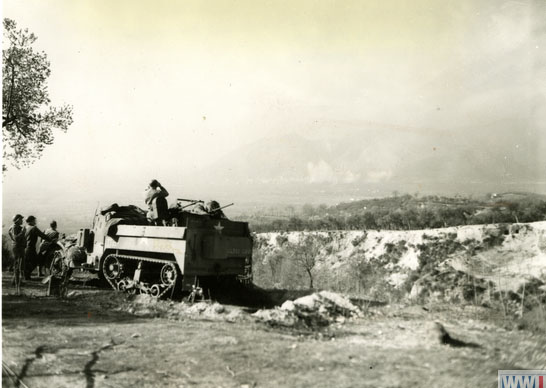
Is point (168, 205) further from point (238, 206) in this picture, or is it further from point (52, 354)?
point (52, 354)

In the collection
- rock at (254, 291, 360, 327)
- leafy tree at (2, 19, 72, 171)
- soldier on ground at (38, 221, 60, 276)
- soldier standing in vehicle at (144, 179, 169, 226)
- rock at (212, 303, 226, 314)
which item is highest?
leafy tree at (2, 19, 72, 171)

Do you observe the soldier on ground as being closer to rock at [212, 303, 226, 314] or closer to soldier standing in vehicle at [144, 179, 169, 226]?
soldier standing in vehicle at [144, 179, 169, 226]

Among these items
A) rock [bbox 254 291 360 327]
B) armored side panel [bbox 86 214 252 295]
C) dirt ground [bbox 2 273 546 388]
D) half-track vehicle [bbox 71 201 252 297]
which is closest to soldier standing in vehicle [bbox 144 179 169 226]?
half-track vehicle [bbox 71 201 252 297]

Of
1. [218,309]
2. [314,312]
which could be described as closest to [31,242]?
[218,309]

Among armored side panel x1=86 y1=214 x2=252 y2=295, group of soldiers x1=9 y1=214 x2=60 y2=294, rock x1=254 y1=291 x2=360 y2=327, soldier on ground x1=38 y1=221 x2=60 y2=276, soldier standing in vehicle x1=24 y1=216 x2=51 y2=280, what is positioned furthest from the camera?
soldier on ground x1=38 y1=221 x2=60 y2=276

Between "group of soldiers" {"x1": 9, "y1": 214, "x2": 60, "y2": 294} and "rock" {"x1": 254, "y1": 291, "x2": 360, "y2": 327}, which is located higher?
"group of soldiers" {"x1": 9, "y1": 214, "x2": 60, "y2": 294}

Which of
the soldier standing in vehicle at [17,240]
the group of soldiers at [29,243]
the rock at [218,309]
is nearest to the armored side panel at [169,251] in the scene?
the rock at [218,309]

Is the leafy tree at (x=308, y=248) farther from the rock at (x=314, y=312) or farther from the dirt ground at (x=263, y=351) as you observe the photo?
the dirt ground at (x=263, y=351)
